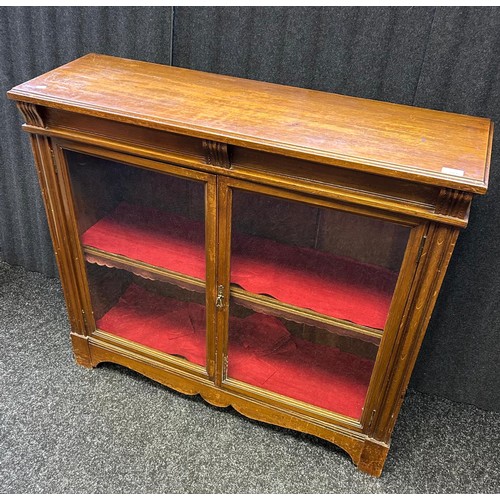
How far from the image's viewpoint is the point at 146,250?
133 centimetres

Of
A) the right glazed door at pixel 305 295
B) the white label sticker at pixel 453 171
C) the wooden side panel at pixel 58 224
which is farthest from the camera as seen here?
the wooden side panel at pixel 58 224

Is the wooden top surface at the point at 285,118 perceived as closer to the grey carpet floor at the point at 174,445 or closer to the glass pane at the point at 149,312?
the glass pane at the point at 149,312

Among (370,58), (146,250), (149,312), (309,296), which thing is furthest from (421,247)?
(149,312)

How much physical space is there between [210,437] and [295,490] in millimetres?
243

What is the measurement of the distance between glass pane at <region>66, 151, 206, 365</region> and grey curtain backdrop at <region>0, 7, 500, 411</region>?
328 millimetres

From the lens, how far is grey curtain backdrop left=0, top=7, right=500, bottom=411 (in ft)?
3.69

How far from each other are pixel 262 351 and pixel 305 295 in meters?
0.24

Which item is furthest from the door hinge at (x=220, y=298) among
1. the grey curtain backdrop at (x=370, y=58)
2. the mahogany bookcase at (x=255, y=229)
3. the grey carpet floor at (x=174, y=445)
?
the grey curtain backdrop at (x=370, y=58)

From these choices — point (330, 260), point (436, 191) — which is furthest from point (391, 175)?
point (330, 260)

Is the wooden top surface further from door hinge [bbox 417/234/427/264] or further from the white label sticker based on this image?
door hinge [bbox 417/234/427/264]

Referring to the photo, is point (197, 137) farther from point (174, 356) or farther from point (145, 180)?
point (174, 356)

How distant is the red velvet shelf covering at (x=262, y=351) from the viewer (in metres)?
1.30

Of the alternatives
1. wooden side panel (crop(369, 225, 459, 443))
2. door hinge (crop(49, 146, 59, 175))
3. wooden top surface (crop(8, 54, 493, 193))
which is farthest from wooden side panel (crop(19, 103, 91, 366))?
wooden side panel (crop(369, 225, 459, 443))

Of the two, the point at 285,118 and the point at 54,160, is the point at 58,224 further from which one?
the point at 285,118
